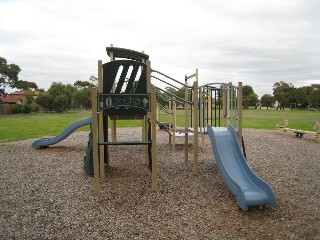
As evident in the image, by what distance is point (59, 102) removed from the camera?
50375 mm

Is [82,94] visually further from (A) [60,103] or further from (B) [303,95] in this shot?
(B) [303,95]

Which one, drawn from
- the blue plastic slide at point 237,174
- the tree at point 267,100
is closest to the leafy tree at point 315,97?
the tree at point 267,100

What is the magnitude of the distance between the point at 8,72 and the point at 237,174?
5346 centimetres

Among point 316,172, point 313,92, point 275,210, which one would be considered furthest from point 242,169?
point 313,92

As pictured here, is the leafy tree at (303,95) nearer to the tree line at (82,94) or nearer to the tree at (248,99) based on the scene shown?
the tree line at (82,94)

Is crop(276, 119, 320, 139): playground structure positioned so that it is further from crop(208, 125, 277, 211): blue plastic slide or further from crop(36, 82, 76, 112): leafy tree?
crop(36, 82, 76, 112): leafy tree

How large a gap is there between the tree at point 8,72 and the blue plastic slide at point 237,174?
5215 cm

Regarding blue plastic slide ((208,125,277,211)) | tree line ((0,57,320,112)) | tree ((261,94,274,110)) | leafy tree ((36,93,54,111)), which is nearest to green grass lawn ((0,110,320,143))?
tree line ((0,57,320,112))

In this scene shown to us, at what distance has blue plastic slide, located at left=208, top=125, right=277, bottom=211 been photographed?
4957mm

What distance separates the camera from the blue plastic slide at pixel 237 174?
496 centimetres

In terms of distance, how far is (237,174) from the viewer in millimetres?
5883

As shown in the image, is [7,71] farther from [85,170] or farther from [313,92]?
[313,92]

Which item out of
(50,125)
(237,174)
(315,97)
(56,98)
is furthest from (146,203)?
(315,97)

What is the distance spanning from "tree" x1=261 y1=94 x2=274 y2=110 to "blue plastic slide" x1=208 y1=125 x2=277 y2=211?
11185 cm
